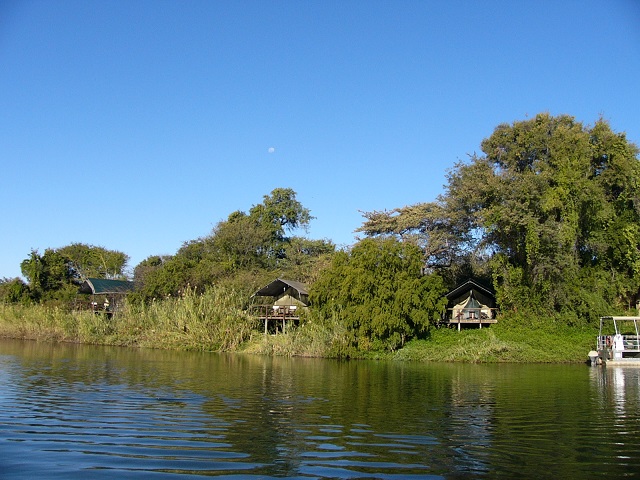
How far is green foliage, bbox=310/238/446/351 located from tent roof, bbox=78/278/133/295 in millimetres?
30600

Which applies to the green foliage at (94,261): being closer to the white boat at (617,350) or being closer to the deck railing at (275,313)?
the deck railing at (275,313)

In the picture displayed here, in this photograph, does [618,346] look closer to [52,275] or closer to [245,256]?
[245,256]

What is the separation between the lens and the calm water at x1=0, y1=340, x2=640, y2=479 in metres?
8.88

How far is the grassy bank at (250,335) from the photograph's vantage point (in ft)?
114

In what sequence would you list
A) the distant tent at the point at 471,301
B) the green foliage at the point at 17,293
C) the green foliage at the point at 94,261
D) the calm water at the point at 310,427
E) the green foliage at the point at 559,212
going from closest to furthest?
1. the calm water at the point at 310,427
2. the green foliage at the point at 559,212
3. the distant tent at the point at 471,301
4. the green foliage at the point at 17,293
5. the green foliage at the point at 94,261

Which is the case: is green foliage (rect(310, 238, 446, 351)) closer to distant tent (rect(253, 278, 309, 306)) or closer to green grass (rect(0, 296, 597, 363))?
green grass (rect(0, 296, 597, 363))

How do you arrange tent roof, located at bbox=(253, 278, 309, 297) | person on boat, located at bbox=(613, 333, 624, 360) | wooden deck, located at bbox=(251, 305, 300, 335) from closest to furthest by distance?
person on boat, located at bbox=(613, 333, 624, 360) < wooden deck, located at bbox=(251, 305, 300, 335) < tent roof, located at bbox=(253, 278, 309, 297)

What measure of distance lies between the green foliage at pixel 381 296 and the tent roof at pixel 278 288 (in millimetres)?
8120

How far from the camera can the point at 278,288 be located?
48.9 metres

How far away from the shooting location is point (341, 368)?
28.5 meters

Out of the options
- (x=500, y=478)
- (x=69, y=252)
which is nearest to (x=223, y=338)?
(x=500, y=478)

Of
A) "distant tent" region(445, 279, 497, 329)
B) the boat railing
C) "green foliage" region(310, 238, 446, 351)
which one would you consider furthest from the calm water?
"distant tent" region(445, 279, 497, 329)

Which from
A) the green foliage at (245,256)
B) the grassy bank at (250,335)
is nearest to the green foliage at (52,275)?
the green foliage at (245,256)

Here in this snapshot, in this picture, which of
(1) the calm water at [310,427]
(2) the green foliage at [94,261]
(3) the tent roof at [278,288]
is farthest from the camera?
(2) the green foliage at [94,261]
